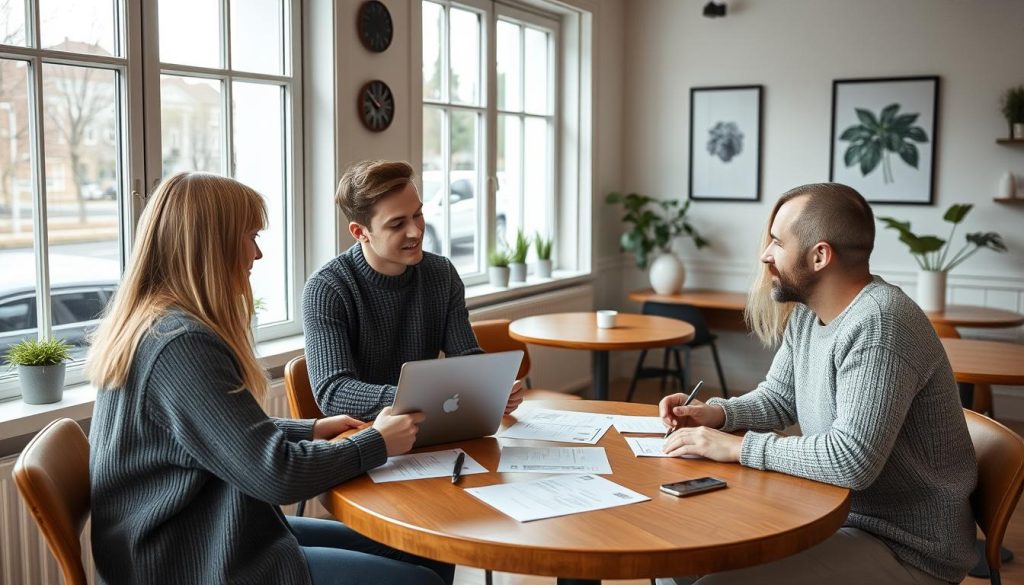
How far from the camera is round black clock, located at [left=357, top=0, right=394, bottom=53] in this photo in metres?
3.81

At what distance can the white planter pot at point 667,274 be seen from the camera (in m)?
5.83

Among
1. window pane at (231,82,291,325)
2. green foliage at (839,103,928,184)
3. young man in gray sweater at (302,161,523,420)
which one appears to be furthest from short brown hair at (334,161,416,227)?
green foliage at (839,103,928,184)

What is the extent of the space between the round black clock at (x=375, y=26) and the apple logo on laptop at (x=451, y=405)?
2.36m

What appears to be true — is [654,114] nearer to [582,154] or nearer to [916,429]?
[582,154]

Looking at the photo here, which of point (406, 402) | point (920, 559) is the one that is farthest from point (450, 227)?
point (920, 559)

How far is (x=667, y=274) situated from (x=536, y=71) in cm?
150

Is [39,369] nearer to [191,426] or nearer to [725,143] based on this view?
[191,426]

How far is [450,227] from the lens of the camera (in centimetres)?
491

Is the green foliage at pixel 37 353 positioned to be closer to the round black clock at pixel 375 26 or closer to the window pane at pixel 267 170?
the window pane at pixel 267 170

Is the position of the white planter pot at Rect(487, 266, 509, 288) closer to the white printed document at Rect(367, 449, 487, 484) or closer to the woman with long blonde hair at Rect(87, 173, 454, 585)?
the white printed document at Rect(367, 449, 487, 484)

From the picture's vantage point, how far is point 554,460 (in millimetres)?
1840

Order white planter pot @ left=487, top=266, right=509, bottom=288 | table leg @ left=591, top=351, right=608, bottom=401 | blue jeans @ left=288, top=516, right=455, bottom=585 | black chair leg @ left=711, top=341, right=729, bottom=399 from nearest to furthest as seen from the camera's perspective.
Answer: blue jeans @ left=288, top=516, right=455, bottom=585
table leg @ left=591, top=351, right=608, bottom=401
white planter pot @ left=487, top=266, right=509, bottom=288
black chair leg @ left=711, top=341, right=729, bottom=399

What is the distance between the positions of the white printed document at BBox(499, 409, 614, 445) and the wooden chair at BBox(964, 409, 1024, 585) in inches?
30.6

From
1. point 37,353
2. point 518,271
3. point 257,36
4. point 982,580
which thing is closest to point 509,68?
point 518,271
